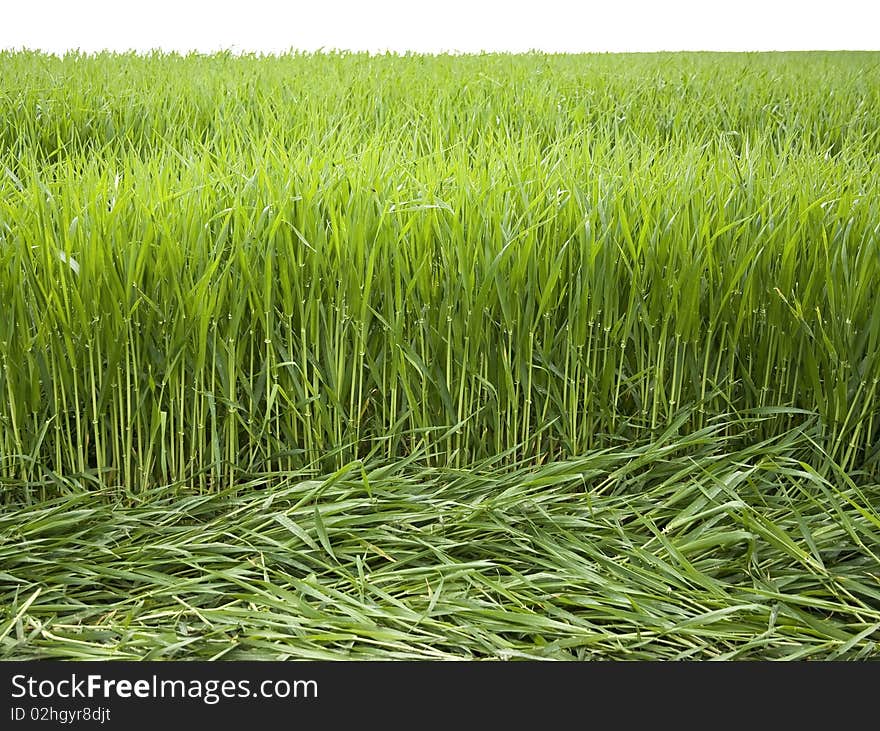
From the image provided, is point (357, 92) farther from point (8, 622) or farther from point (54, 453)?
point (8, 622)

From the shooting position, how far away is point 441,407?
69.6 inches

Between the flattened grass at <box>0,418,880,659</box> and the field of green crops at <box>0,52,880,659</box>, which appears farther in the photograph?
the field of green crops at <box>0,52,880,659</box>

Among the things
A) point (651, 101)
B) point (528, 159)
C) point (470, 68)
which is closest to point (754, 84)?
point (651, 101)

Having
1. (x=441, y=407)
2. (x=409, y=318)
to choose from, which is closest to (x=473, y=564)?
(x=441, y=407)

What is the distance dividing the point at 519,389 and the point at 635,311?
0.90 ft

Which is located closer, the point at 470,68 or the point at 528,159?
the point at 528,159

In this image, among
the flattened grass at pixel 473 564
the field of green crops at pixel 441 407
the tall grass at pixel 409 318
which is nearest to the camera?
the flattened grass at pixel 473 564

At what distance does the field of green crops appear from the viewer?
4.83 feet

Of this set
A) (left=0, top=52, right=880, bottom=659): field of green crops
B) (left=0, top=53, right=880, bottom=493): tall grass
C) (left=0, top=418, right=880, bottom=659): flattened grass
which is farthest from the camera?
(left=0, top=53, right=880, bottom=493): tall grass

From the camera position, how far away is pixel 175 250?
5.34 feet

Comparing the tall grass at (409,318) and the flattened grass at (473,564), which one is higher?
the tall grass at (409,318)

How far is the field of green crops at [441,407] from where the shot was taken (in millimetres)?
1472

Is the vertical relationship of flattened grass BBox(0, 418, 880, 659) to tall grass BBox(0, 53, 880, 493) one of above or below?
below

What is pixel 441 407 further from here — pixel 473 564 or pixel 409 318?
pixel 473 564
